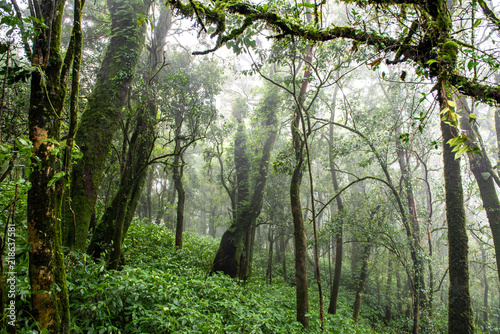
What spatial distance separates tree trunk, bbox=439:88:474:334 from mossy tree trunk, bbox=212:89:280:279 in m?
5.22

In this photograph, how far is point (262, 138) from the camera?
10461 mm

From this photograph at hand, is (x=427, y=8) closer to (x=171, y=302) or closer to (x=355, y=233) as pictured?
(x=171, y=302)

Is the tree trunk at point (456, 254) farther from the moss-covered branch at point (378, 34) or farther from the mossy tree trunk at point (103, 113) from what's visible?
the mossy tree trunk at point (103, 113)

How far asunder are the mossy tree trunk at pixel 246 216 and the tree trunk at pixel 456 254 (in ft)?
17.1

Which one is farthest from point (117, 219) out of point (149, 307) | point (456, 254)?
point (456, 254)

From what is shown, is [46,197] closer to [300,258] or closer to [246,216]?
[300,258]

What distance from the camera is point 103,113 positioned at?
16.9ft

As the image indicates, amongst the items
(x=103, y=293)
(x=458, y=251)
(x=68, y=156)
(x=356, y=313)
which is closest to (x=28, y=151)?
(x=68, y=156)

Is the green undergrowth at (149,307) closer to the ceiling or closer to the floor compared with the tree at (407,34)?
closer to the floor

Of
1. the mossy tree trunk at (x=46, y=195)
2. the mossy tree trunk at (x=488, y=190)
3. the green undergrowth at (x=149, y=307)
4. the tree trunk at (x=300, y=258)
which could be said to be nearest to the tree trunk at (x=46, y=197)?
the mossy tree trunk at (x=46, y=195)

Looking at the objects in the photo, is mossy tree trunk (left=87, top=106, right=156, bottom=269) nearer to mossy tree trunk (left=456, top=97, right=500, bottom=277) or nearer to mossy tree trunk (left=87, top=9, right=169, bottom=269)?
mossy tree trunk (left=87, top=9, right=169, bottom=269)

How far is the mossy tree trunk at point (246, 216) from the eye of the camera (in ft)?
28.4

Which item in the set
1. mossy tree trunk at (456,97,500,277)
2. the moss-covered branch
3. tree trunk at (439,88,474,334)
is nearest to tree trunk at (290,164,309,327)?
the moss-covered branch

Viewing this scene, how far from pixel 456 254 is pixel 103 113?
822 cm
